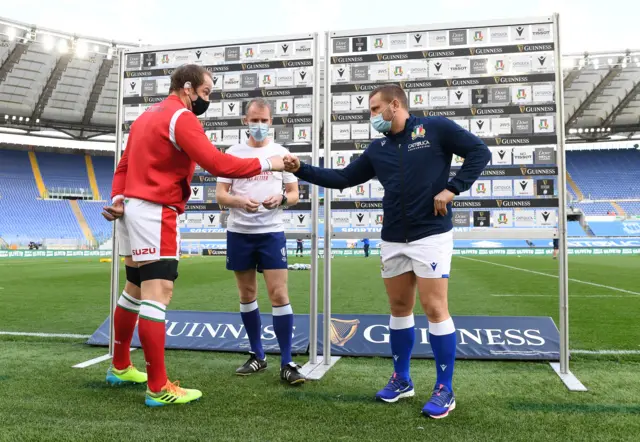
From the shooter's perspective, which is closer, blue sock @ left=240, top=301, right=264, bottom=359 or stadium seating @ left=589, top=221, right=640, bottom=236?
blue sock @ left=240, top=301, right=264, bottom=359

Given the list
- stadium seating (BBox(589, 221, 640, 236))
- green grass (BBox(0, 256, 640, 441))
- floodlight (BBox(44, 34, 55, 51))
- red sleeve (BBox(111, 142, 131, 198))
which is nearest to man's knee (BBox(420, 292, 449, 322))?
green grass (BBox(0, 256, 640, 441))

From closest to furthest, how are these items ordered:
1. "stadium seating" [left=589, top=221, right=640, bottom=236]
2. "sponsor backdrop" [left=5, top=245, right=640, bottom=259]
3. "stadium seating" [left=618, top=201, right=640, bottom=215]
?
"sponsor backdrop" [left=5, top=245, right=640, bottom=259], "stadium seating" [left=589, top=221, right=640, bottom=236], "stadium seating" [left=618, top=201, right=640, bottom=215]

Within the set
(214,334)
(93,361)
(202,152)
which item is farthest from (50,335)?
(202,152)

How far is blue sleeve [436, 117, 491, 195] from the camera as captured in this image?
2895 mm

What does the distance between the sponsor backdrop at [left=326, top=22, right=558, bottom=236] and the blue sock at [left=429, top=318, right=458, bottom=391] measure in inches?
55.9

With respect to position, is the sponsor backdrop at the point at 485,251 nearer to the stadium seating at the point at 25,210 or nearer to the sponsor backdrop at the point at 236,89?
the stadium seating at the point at 25,210

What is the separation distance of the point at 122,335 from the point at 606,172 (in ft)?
141

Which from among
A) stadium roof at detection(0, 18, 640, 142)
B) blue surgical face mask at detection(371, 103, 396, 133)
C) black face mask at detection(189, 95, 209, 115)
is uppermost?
stadium roof at detection(0, 18, 640, 142)

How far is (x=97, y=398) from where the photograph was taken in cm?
292

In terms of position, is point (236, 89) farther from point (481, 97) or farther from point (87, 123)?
point (87, 123)

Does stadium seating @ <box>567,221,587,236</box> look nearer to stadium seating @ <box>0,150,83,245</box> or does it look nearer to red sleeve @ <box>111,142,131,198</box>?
stadium seating @ <box>0,150,83,245</box>

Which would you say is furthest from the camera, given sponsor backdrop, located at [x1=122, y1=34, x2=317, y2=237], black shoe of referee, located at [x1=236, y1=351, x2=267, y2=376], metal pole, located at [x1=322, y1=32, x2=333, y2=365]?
sponsor backdrop, located at [x1=122, y1=34, x2=317, y2=237]

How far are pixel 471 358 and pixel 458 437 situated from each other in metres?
1.80

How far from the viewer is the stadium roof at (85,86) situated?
23156 mm
